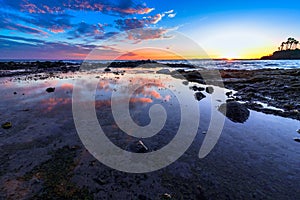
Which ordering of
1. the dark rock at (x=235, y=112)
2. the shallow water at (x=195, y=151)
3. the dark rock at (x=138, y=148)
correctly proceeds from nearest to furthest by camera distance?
1. the shallow water at (x=195, y=151)
2. the dark rock at (x=138, y=148)
3. the dark rock at (x=235, y=112)

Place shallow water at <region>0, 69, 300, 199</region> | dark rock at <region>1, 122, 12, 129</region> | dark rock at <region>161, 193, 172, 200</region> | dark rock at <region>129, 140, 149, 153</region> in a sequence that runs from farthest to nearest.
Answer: dark rock at <region>1, 122, 12, 129</region> < dark rock at <region>129, 140, 149, 153</region> < shallow water at <region>0, 69, 300, 199</region> < dark rock at <region>161, 193, 172, 200</region>

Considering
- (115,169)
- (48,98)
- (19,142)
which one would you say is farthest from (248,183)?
(48,98)

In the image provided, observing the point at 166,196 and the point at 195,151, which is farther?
the point at 195,151

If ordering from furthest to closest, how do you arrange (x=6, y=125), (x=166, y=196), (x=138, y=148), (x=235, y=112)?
(x=235, y=112), (x=6, y=125), (x=138, y=148), (x=166, y=196)

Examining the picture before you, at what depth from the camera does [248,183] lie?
15.4 ft

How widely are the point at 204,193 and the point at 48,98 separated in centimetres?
1343

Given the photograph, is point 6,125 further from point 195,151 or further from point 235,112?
point 235,112

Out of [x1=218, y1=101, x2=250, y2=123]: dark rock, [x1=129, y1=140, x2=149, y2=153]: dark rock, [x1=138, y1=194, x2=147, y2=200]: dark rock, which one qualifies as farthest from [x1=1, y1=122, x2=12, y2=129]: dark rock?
[x1=218, y1=101, x2=250, y2=123]: dark rock

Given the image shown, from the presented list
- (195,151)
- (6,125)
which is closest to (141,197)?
(195,151)

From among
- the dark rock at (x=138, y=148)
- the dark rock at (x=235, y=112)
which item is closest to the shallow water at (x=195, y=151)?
the dark rock at (x=138, y=148)

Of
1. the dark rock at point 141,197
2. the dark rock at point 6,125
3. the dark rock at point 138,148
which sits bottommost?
the dark rock at point 141,197

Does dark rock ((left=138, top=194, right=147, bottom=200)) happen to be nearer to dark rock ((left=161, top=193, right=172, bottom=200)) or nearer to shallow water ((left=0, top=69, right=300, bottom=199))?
shallow water ((left=0, top=69, right=300, bottom=199))

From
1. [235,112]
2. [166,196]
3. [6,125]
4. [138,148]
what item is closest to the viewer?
[166,196]

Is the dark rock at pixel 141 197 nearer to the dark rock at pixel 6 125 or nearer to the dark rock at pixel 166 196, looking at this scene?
the dark rock at pixel 166 196
